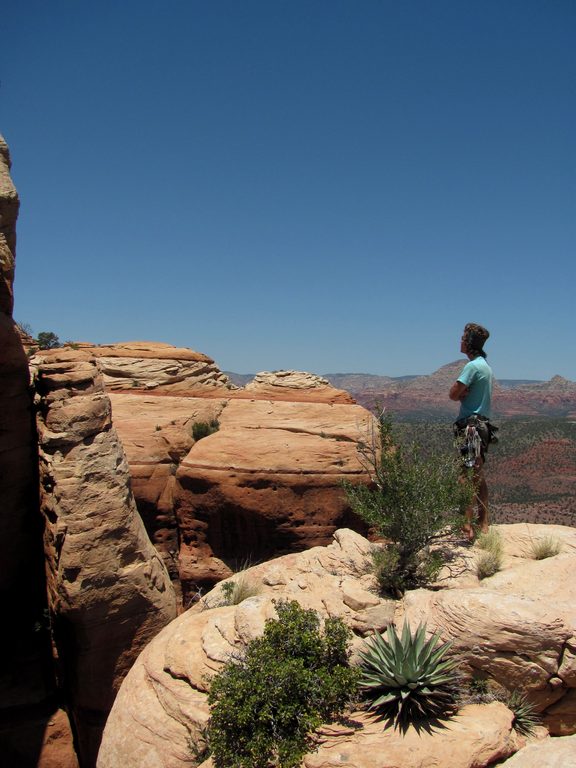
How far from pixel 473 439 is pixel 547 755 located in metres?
3.87

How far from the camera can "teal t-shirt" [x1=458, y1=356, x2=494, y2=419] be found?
24.5 feet

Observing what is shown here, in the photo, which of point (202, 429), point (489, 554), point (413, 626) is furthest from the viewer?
point (202, 429)

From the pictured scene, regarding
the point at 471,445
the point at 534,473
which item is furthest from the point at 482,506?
the point at 534,473

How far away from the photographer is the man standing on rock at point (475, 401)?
7520 millimetres

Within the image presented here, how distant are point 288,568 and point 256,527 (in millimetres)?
1818

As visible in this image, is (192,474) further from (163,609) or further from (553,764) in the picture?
(553,764)

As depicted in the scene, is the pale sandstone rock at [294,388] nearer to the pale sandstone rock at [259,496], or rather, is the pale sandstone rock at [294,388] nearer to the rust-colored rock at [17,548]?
the pale sandstone rock at [259,496]

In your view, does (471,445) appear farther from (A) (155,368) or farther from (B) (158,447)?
(A) (155,368)

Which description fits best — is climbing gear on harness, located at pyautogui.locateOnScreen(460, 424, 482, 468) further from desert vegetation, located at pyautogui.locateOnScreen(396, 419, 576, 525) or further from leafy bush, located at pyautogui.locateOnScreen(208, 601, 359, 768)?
desert vegetation, located at pyautogui.locateOnScreen(396, 419, 576, 525)

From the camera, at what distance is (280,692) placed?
502 cm

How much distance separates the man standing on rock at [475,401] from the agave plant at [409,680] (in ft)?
9.67

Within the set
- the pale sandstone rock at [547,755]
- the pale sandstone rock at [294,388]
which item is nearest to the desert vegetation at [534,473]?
the pale sandstone rock at [294,388]

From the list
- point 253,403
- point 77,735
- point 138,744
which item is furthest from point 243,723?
point 253,403

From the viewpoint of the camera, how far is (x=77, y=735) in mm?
8367
